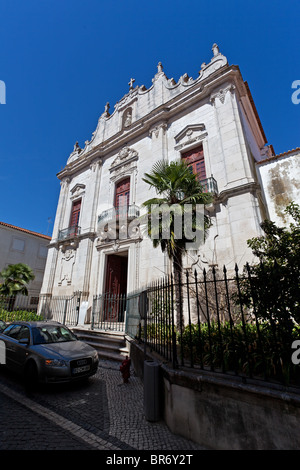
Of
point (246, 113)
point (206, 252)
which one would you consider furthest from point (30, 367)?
point (246, 113)

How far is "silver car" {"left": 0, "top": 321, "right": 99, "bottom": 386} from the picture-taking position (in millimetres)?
4613

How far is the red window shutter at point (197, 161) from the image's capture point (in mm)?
10961

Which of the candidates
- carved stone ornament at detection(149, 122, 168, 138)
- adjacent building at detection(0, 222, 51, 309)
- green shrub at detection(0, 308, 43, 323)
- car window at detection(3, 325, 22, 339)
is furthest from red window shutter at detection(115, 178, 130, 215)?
adjacent building at detection(0, 222, 51, 309)

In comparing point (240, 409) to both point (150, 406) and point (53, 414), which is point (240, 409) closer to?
point (150, 406)

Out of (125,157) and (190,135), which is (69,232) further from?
(190,135)

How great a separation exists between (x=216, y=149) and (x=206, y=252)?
17.6 ft

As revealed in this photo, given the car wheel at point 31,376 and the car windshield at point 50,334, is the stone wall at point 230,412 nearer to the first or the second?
the car wheel at point 31,376

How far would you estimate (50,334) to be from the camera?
19.0 feet

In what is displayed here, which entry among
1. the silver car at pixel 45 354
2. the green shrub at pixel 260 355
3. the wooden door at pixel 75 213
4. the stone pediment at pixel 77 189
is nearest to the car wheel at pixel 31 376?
the silver car at pixel 45 354

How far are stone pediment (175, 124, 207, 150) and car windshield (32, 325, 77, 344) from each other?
1078 centimetres

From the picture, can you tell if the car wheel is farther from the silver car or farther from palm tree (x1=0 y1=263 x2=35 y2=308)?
palm tree (x1=0 y1=263 x2=35 y2=308)

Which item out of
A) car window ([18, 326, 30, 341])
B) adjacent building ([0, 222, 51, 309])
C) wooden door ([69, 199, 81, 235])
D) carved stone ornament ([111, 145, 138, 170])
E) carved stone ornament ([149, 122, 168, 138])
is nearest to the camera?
car window ([18, 326, 30, 341])

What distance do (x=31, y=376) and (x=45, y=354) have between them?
1.83 ft

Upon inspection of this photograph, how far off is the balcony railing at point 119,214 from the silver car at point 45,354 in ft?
23.7
